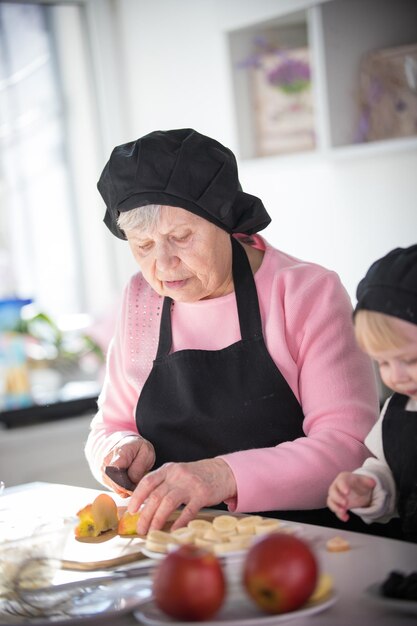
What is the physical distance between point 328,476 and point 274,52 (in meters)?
1.86

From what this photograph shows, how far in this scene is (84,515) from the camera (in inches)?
58.7

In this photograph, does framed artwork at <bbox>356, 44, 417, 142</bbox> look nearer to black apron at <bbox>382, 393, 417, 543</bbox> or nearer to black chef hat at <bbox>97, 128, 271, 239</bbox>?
black chef hat at <bbox>97, 128, 271, 239</bbox>

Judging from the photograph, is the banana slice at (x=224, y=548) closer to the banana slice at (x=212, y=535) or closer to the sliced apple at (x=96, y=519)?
the banana slice at (x=212, y=535)

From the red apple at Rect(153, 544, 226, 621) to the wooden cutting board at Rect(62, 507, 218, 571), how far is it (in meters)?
0.34

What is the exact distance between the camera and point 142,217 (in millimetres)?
1653

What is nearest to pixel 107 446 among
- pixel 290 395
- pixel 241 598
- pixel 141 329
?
pixel 141 329

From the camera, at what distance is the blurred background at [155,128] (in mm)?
2734

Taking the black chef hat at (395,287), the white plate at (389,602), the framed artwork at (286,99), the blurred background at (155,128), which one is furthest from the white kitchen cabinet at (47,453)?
the white plate at (389,602)

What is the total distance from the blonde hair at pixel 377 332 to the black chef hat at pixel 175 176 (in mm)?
438

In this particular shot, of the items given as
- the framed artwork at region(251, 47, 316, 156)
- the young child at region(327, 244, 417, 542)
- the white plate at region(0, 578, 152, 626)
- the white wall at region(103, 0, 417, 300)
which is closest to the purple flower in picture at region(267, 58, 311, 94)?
the framed artwork at region(251, 47, 316, 156)

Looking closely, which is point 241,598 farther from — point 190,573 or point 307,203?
point 307,203

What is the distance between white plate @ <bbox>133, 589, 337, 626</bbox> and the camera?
3.28 ft

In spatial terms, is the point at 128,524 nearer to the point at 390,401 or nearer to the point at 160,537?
the point at 160,537

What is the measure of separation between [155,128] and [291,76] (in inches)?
36.7
